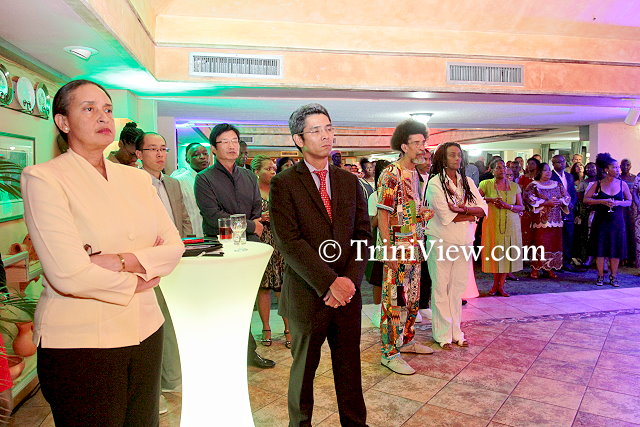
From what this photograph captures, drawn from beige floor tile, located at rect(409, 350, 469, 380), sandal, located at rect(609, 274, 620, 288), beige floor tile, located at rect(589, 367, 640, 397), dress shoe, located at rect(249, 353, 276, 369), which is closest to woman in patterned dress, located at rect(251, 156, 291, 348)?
dress shoe, located at rect(249, 353, 276, 369)

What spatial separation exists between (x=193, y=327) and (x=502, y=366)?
2389 mm

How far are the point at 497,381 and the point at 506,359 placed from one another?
0.44 meters

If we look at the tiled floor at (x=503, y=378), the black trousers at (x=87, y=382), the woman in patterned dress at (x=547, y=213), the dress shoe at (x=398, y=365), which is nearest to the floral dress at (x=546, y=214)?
the woman in patterned dress at (x=547, y=213)

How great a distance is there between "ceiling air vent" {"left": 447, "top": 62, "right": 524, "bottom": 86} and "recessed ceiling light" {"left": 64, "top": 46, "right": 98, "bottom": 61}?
3.62 m

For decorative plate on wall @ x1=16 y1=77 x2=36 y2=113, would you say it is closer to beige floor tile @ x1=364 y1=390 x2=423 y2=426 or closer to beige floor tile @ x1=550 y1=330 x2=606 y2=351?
beige floor tile @ x1=364 y1=390 x2=423 y2=426

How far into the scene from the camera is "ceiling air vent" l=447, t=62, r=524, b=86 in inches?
216

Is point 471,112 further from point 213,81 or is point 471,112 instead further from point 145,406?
point 145,406

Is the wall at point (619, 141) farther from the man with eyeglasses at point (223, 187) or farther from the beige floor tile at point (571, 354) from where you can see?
the man with eyeglasses at point (223, 187)

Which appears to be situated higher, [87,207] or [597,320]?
[87,207]

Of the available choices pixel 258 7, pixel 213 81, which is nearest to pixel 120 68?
pixel 213 81

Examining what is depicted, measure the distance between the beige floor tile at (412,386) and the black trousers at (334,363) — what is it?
860mm

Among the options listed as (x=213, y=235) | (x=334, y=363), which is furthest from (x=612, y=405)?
(x=213, y=235)

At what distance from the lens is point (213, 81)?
16.1 ft

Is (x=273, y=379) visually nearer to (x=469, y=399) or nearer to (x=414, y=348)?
(x=414, y=348)
